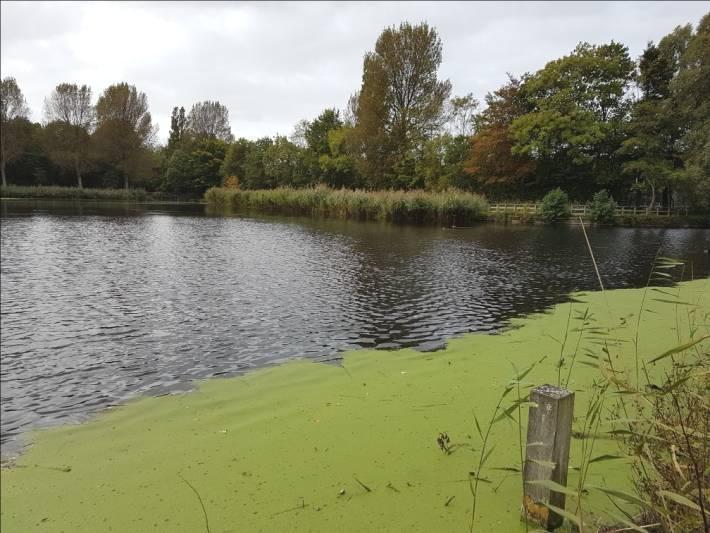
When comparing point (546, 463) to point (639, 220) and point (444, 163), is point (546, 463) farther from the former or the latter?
point (444, 163)

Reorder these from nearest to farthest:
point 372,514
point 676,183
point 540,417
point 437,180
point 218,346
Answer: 1. point 540,417
2. point 372,514
3. point 218,346
4. point 676,183
5. point 437,180

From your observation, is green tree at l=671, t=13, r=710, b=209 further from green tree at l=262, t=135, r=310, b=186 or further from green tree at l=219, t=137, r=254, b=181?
green tree at l=219, t=137, r=254, b=181

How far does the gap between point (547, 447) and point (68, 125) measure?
57806mm

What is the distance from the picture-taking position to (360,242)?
17484mm

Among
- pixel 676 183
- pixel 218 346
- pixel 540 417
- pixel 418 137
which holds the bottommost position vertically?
pixel 218 346

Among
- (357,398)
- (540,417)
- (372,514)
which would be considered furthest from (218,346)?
(540,417)

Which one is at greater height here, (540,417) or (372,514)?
(540,417)

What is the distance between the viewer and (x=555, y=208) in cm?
3128

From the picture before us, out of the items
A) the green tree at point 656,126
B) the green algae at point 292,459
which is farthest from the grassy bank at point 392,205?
the green algae at point 292,459

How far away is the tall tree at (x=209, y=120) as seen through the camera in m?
70.3

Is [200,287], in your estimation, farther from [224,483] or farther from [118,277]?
[224,483]

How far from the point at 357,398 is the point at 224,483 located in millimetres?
1650

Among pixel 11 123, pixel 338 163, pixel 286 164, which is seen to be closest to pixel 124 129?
pixel 11 123

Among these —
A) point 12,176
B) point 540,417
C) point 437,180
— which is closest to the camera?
point 540,417
